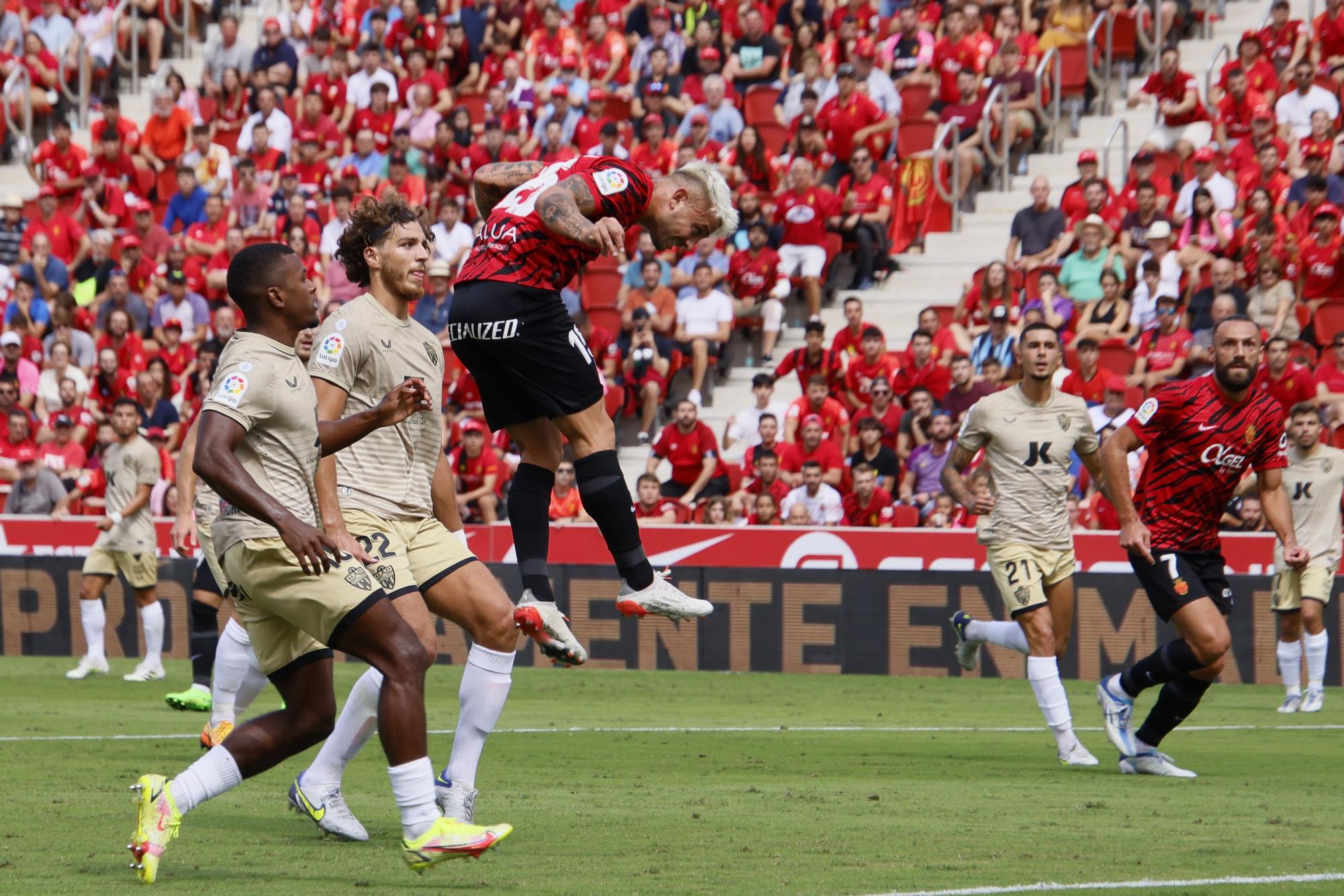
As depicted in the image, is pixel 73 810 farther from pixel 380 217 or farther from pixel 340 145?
pixel 340 145

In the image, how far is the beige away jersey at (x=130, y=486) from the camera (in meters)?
17.1

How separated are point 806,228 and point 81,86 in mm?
13264

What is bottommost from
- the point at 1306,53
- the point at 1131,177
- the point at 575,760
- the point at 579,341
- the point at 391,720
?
the point at 575,760

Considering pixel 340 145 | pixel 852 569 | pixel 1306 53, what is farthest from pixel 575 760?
pixel 340 145

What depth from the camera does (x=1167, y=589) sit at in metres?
10.5

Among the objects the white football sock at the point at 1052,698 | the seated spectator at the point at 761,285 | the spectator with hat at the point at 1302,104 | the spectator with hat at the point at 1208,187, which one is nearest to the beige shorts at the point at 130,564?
the seated spectator at the point at 761,285

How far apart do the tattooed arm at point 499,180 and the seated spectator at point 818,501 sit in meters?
10.6

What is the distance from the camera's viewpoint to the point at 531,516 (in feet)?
27.5

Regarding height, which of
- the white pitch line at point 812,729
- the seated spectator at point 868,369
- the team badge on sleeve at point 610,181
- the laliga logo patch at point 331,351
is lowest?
the white pitch line at point 812,729

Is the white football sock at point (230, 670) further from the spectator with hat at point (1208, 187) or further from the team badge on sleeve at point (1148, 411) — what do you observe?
the spectator with hat at point (1208, 187)

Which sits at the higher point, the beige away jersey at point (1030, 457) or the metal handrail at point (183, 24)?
the metal handrail at point (183, 24)

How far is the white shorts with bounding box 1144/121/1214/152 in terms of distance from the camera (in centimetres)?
2097

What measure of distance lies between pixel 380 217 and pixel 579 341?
103cm

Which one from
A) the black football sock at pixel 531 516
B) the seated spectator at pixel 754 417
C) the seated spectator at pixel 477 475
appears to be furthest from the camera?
the seated spectator at pixel 754 417
